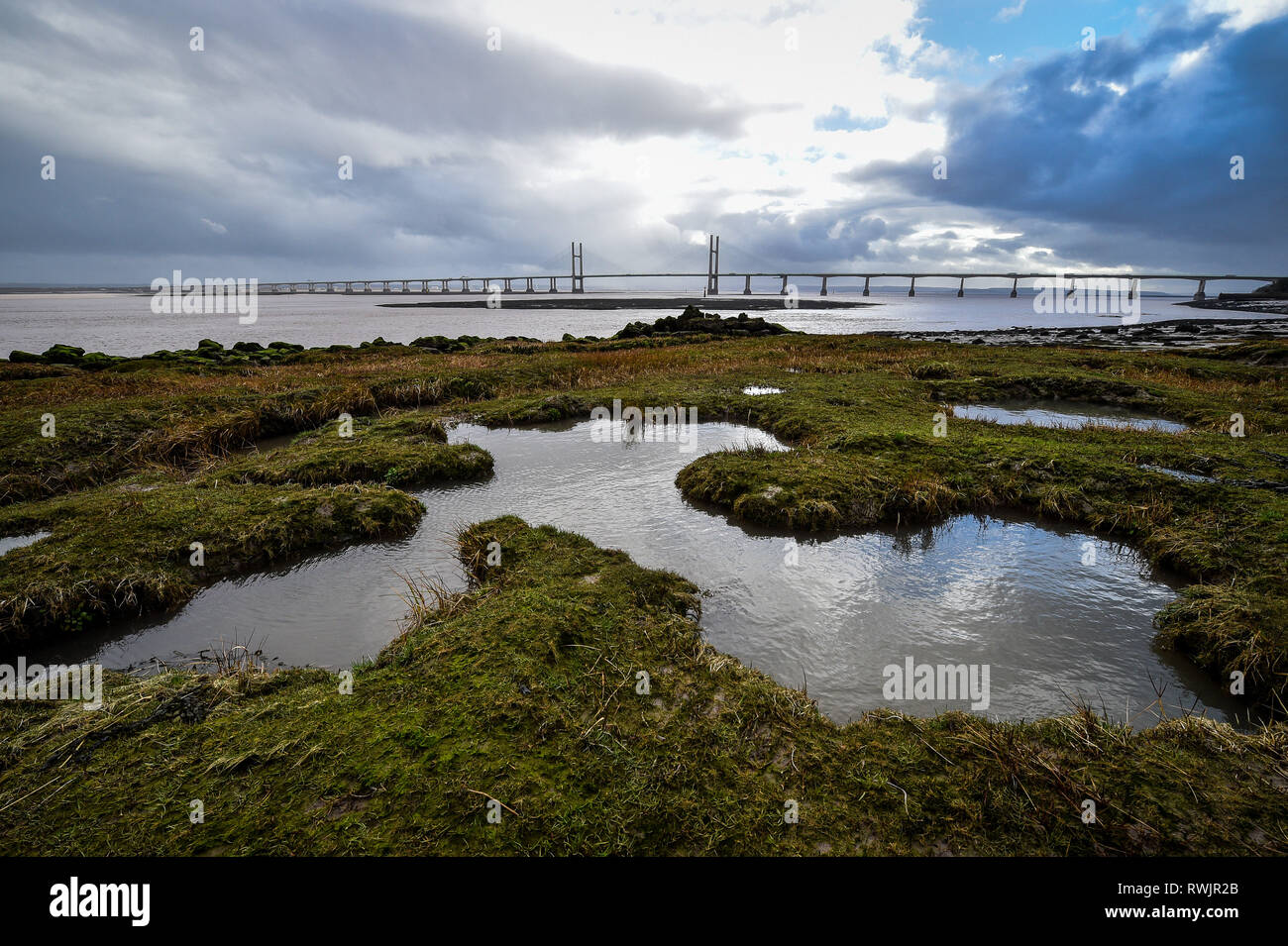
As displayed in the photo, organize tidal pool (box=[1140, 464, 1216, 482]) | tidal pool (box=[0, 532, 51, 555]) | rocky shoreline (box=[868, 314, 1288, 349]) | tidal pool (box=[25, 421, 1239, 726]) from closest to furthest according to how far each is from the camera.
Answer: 1. tidal pool (box=[25, 421, 1239, 726])
2. tidal pool (box=[0, 532, 51, 555])
3. tidal pool (box=[1140, 464, 1216, 482])
4. rocky shoreline (box=[868, 314, 1288, 349])

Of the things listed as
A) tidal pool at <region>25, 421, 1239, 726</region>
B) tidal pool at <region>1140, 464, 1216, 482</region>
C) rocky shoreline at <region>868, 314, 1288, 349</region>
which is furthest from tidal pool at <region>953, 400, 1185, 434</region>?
rocky shoreline at <region>868, 314, 1288, 349</region>

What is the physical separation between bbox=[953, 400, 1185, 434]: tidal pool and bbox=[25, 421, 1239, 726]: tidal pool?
10.1m

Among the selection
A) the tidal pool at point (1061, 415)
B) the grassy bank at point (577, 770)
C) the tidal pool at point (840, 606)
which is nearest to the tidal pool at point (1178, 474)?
the tidal pool at point (840, 606)

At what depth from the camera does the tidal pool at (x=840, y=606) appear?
646cm

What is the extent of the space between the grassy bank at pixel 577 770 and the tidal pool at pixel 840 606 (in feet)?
3.19

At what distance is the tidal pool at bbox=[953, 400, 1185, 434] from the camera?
18219mm

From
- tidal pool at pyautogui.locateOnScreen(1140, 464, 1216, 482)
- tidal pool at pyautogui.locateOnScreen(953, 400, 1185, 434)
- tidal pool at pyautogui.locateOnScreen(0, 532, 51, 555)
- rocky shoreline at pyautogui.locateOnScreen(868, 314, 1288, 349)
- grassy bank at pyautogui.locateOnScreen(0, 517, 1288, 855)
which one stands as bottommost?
grassy bank at pyautogui.locateOnScreen(0, 517, 1288, 855)

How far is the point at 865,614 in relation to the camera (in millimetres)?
7773

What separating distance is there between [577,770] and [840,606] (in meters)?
4.80

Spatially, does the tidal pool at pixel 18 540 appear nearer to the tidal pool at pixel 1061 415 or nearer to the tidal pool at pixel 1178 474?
the tidal pool at pixel 1178 474

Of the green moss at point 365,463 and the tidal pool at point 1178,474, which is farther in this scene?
the green moss at point 365,463

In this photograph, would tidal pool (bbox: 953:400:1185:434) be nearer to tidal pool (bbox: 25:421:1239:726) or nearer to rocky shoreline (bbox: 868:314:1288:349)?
tidal pool (bbox: 25:421:1239:726)

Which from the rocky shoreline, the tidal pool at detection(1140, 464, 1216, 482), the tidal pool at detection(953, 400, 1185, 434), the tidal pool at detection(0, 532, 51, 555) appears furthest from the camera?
the rocky shoreline
